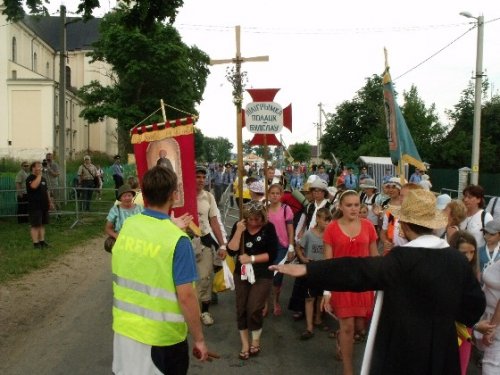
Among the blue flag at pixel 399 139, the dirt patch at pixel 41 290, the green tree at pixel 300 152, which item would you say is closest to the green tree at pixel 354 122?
the green tree at pixel 300 152

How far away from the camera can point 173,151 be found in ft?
18.3

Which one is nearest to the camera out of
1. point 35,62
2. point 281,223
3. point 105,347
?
point 105,347

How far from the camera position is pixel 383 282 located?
2809 millimetres

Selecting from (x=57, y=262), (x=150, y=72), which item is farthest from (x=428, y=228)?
(x=150, y=72)

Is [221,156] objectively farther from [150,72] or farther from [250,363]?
[250,363]

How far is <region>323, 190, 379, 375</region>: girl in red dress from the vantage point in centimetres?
495

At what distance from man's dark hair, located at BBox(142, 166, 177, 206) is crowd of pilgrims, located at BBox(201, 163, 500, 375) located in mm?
922

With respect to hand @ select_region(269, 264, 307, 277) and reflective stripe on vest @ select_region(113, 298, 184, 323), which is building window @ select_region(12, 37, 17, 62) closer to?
reflective stripe on vest @ select_region(113, 298, 184, 323)

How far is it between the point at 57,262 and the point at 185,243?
326 inches

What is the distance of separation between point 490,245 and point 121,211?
13.6ft

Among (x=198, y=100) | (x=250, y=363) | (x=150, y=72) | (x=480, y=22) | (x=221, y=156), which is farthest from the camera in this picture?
(x=221, y=156)

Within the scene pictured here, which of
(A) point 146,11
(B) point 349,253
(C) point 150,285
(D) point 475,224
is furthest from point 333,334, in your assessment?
(A) point 146,11

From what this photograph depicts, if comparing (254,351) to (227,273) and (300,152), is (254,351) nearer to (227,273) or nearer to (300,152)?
(227,273)

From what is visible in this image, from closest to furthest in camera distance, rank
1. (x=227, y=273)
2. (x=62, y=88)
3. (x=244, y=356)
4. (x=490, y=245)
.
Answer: (x=490, y=245) → (x=244, y=356) → (x=227, y=273) → (x=62, y=88)
